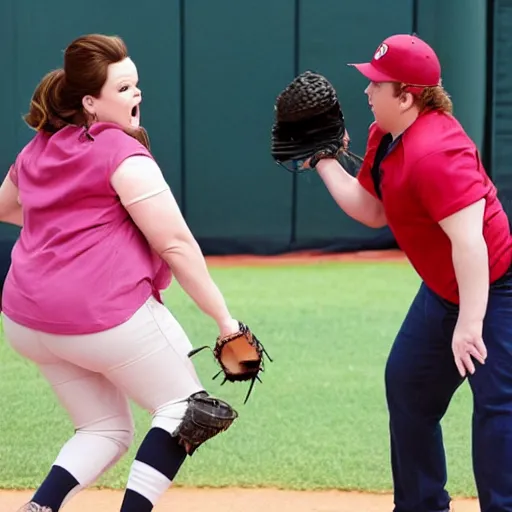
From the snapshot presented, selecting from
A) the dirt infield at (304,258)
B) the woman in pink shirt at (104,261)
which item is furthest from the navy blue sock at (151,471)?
the dirt infield at (304,258)

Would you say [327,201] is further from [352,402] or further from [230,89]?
[352,402]

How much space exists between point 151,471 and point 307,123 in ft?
3.64

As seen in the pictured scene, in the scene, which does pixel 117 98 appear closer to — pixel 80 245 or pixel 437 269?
pixel 80 245

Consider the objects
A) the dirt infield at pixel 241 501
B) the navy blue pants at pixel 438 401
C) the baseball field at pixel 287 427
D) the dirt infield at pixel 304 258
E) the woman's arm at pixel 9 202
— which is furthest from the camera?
the dirt infield at pixel 304 258

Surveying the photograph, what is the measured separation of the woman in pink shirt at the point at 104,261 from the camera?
110 inches

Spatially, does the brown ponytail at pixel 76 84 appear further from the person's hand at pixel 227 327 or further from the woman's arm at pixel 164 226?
the person's hand at pixel 227 327

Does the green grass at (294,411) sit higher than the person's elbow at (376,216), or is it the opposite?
the person's elbow at (376,216)

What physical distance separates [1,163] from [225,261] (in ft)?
7.56

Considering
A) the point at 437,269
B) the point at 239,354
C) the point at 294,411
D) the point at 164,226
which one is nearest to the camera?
the point at 164,226

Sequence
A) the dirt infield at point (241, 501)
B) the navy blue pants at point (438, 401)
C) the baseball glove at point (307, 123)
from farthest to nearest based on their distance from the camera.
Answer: the dirt infield at point (241, 501)
the baseball glove at point (307, 123)
the navy blue pants at point (438, 401)

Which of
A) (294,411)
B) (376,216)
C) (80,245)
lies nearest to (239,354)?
(80,245)

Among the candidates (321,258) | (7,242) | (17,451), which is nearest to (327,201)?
(321,258)

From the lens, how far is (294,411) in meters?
5.00

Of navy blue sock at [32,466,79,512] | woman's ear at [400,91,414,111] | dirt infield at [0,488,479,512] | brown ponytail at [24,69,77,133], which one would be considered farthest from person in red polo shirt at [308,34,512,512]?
navy blue sock at [32,466,79,512]
